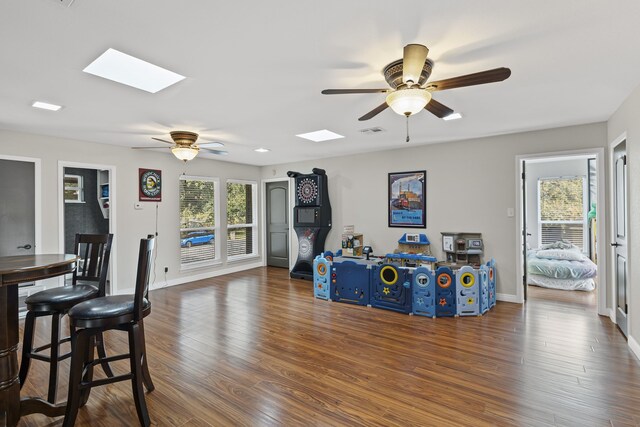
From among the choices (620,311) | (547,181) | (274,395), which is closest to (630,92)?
(620,311)

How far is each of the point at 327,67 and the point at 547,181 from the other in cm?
683

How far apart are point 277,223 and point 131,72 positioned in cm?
518

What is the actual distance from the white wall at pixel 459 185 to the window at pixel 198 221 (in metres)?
2.53

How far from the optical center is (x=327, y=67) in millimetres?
2375

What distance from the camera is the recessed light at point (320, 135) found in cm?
443

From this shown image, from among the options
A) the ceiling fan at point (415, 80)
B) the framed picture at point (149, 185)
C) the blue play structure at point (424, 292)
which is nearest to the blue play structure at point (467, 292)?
the blue play structure at point (424, 292)

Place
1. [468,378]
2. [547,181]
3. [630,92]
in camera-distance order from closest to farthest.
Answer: [468,378] < [630,92] < [547,181]

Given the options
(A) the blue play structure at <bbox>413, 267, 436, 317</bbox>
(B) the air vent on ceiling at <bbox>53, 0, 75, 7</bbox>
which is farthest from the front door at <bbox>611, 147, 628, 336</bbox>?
(B) the air vent on ceiling at <bbox>53, 0, 75, 7</bbox>

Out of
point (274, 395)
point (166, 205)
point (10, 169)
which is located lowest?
point (274, 395)

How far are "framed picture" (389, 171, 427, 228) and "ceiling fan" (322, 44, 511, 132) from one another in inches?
119

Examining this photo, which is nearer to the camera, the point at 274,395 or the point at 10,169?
the point at 274,395

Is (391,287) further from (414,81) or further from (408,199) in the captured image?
(414,81)

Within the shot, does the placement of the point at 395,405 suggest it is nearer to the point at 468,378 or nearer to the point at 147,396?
the point at 468,378

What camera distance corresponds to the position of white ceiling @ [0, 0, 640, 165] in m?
1.73
